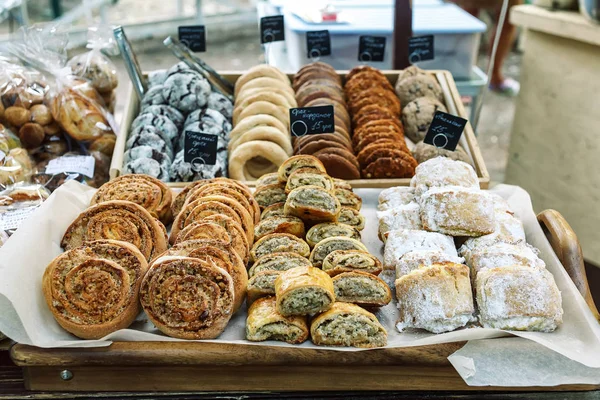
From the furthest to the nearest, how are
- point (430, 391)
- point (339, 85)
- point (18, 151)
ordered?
point (339, 85) → point (18, 151) → point (430, 391)

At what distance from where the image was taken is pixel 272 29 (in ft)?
11.6

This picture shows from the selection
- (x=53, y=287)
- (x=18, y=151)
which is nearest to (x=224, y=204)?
(x=53, y=287)

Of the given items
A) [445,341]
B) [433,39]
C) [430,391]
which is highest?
[433,39]

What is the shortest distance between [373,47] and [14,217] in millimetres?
2280

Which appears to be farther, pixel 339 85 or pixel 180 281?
pixel 339 85

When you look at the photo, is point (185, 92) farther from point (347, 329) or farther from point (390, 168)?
point (347, 329)

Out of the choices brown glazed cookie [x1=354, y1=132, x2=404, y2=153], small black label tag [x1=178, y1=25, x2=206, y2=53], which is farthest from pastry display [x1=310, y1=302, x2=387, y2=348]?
small black label tag [x1=178, y1=25, x2=206, y2=53]

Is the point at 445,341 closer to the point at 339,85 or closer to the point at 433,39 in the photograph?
the point at 339,85

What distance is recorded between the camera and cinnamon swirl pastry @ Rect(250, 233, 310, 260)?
203 centimetres

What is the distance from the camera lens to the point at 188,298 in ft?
5.56

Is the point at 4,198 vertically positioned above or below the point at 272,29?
below

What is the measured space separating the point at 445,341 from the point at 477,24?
100 inches

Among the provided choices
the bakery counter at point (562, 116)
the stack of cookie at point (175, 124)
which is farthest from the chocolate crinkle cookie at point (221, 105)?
the bakery counter at point (562, 116)

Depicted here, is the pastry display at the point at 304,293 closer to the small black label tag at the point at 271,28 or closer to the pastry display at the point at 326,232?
the pastry display at the point at 326,232
